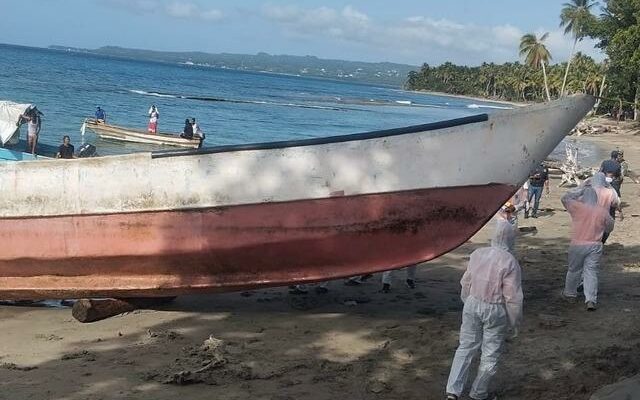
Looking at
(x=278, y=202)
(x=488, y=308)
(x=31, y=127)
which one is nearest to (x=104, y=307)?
(x=278, y=202)

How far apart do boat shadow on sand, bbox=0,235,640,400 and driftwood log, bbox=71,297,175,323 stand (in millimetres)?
108

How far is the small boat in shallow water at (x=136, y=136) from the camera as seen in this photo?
86.8 feet

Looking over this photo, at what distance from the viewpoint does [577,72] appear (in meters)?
76.9

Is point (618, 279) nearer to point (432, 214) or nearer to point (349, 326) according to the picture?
point (432, 214)

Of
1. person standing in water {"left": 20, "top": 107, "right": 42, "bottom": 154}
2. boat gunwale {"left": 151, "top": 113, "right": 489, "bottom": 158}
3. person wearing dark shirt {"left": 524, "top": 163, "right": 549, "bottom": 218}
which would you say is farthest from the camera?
person standing in water {"left": 20, "top": 107, "right": 42, "bottom": 154}

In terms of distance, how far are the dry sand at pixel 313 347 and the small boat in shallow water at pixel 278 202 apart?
55 cm

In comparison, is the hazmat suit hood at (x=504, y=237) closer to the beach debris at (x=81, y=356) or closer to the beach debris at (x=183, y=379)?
the beach debris at (x=183, y=379)

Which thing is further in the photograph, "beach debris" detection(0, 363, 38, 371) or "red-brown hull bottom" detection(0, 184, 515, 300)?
"red-brown hull bottom" detection(0, 184, 515, 300)

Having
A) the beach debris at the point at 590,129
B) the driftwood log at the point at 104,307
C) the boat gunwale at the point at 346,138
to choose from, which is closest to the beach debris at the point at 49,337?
the driftwood log at the point at 104,307

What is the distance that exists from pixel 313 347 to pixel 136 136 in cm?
2260

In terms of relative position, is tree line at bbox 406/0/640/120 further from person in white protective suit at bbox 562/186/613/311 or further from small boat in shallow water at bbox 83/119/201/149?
small boat in shallow water at bbox 83/119/201/149

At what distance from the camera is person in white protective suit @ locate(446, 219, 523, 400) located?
15.3 ft

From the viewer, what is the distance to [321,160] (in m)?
6.86

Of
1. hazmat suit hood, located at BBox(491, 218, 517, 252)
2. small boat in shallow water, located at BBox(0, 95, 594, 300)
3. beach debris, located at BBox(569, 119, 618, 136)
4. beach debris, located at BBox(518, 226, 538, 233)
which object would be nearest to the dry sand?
small boat in shallow water, located at BBox(0, 95, 594, 300)
